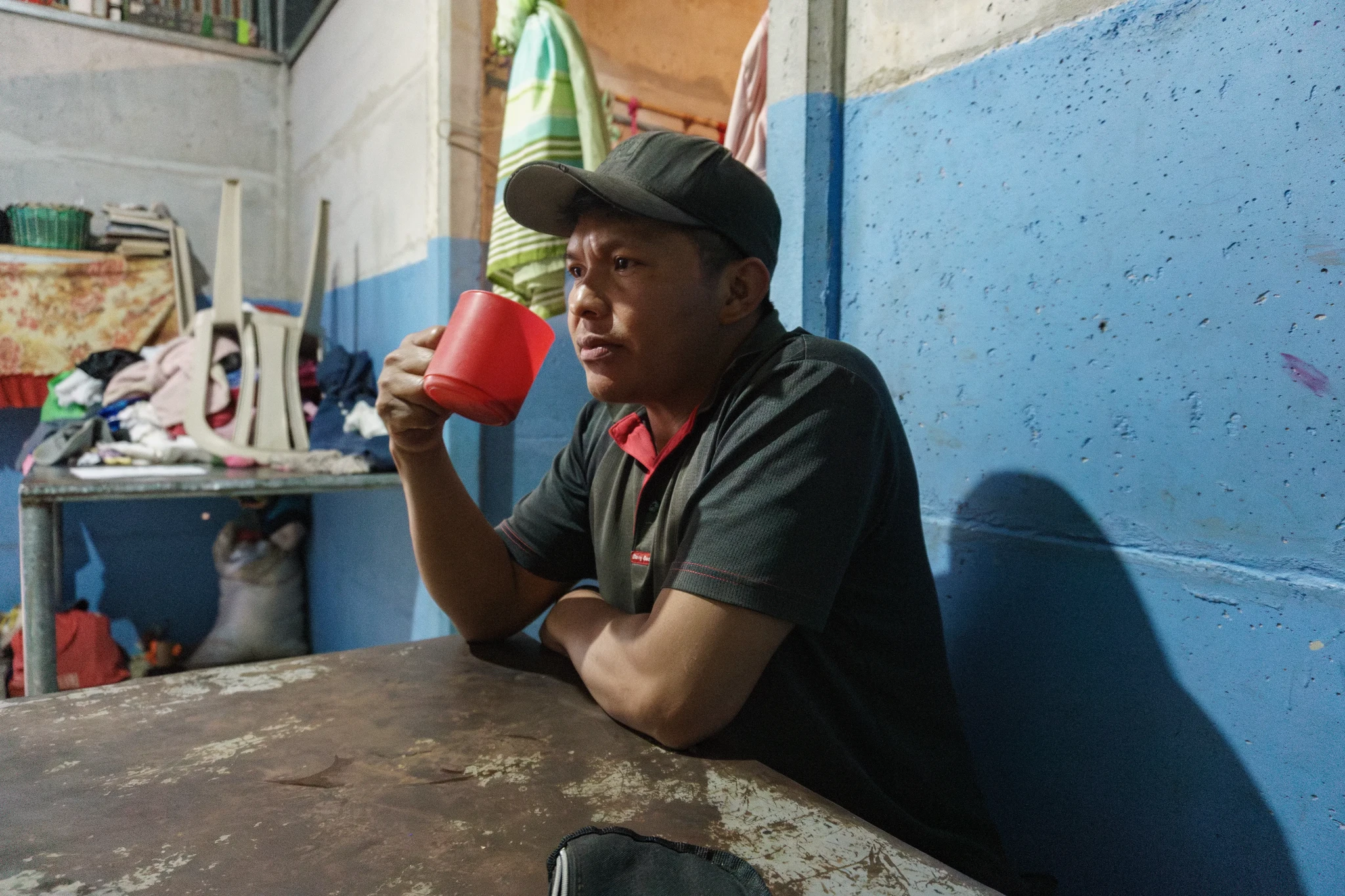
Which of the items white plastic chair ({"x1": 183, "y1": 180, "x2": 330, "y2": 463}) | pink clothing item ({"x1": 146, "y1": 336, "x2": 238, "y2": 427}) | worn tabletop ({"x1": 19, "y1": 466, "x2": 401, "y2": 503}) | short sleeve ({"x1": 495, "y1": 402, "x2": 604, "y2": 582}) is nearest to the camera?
short sleeve ({"x1": 495, "y1": 402, "x2": 604, "y2": 582})

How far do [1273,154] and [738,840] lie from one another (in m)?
0.95

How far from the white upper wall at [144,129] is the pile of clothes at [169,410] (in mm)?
1015

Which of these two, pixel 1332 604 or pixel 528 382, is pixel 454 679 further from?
pixel 1332 604

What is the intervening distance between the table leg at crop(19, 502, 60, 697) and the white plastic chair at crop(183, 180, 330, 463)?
2.85ft

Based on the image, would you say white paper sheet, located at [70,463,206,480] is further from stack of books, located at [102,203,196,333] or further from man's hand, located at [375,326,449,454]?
man's hand, located at [375,326,449,454]

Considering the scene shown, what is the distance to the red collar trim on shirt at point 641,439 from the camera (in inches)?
46.8

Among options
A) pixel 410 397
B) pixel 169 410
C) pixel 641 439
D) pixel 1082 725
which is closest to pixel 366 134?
pixel 169 410

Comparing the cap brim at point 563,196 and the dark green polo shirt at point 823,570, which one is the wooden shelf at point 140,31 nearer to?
the cap brim at point 563,196

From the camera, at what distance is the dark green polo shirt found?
3.22 ft

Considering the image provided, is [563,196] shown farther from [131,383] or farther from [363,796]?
[131,383]

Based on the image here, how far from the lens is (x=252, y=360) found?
3.26m

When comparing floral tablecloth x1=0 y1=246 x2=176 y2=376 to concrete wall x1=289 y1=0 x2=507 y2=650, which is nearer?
concrete wall x1=289 y1=0 x2=507 y2=650

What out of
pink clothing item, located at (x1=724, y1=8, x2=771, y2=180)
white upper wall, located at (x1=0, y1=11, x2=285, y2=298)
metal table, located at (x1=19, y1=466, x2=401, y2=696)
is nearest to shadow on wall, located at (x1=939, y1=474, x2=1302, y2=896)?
pink clothing item, located at (x1=724, y1=8, x2=771, y2=180)

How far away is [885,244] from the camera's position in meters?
1.45
